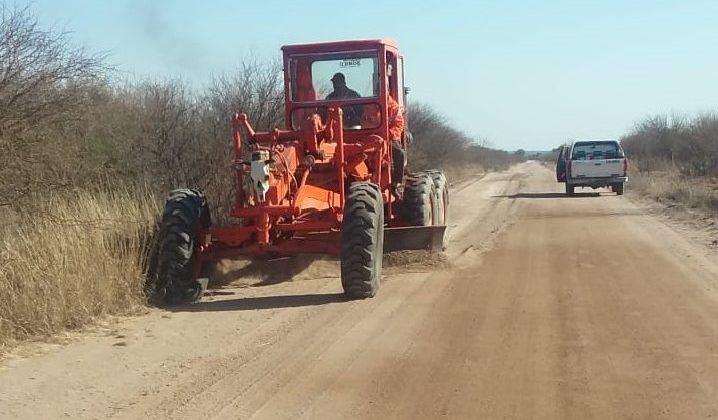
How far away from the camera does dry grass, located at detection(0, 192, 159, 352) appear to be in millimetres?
7859

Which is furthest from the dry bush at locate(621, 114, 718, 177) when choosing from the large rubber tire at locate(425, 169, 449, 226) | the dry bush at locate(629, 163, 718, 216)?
the large rubber tire at locate(425, 169, 449, 226)

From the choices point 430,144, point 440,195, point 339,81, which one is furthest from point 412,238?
point 430,144

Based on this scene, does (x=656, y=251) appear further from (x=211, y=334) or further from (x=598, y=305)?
(x=211, y=334)

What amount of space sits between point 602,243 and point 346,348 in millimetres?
8254

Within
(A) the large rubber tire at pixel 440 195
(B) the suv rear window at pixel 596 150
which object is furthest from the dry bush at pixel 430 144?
(A) the large rubber tire at pixel 440 195

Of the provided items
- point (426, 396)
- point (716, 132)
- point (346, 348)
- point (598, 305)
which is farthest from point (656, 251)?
point (716, 132)

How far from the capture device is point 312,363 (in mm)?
6781

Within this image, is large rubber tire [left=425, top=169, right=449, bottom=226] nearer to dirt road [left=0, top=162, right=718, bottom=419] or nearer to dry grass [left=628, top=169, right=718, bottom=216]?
dirt road [left=0, top=162, right=718, bottom=419]

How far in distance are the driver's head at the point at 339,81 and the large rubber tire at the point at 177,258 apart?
3.21 metres

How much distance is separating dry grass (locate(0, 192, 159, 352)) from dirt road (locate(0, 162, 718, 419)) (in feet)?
1.39

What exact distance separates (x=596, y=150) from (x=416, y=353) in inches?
946

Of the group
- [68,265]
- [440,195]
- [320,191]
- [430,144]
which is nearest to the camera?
[68,265]

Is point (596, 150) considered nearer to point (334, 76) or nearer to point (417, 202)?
point (417, 202)

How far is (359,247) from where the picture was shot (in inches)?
367
